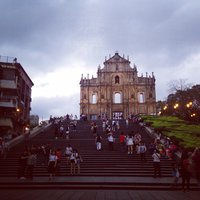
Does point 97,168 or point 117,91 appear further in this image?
point 117,91

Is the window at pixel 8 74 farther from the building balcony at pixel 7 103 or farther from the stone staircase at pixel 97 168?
the stone staircase at pixel 97 168

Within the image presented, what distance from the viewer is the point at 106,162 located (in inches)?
880

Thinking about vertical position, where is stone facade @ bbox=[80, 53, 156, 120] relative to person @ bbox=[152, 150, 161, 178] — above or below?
above

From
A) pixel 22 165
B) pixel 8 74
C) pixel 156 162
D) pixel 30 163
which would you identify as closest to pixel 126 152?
pixel 156 162

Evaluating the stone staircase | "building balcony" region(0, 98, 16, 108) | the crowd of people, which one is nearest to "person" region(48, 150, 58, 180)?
the crowd of people

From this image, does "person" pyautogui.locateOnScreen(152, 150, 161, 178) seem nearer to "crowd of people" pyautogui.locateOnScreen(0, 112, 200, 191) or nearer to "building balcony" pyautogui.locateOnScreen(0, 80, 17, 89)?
"crowd of people" pyautogui.locateOnScreen(0, 112, 200, 191)

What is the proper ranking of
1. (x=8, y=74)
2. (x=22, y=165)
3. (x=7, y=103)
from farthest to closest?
(x=8, y=74) < (x=7, y=103) < (x=22, y=165)

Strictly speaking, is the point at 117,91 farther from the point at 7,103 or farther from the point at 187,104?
the point at 7,103

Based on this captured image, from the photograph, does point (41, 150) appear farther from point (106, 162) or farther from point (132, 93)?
point (132, 93)

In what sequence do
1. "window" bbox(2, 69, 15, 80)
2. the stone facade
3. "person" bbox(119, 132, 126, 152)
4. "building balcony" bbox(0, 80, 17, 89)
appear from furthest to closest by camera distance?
the stone facade
"window" bbox(2, 69, 15, 80)
"building balcony" bbox(0, 80, 17, 89)
"person" bbox(119, 132, 126, 152)

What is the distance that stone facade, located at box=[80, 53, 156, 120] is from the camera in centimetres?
7069

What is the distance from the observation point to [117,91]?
238ft

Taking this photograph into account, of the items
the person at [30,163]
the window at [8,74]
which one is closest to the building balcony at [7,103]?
the window at [8,74]

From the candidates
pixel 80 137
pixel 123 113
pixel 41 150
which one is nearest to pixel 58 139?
pixel 80 137
